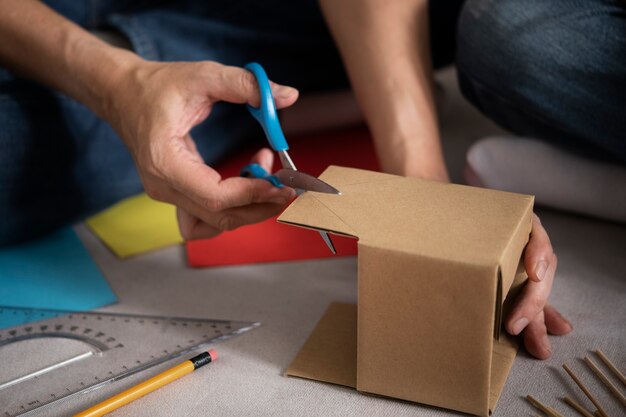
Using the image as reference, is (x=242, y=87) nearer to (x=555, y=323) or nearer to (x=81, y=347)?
(x=81, y=347)

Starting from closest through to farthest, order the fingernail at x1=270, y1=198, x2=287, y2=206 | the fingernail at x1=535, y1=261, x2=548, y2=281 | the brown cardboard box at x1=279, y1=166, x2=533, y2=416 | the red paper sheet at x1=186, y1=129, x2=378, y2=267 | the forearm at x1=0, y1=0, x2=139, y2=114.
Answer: the brown cardboard box at x1=279, y1=166, x2=533, y2=416, the fingernail at x1=535, y1=261, x2=548, y2=281, the fingernail at x1=270, y1=198, x2=287, y2=206, the forearm at x1=0, y1=0, x2=139, y2=114, the red paper sheet at x1=186, y1=129, x2=378, y2=267

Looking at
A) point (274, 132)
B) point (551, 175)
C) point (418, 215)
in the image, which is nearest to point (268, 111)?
point (274, 132)

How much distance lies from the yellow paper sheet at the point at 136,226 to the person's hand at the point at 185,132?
266 millimetres

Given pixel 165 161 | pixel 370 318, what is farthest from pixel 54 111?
pixel 370 318

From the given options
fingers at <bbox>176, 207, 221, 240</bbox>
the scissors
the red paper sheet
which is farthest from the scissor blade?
the red paper sheet

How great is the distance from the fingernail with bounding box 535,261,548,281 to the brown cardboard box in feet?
0.12

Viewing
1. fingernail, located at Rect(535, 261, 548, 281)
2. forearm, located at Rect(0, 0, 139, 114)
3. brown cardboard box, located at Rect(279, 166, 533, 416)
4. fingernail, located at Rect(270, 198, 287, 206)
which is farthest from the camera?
forearm, located at Rect(0, 0, 139, 114)

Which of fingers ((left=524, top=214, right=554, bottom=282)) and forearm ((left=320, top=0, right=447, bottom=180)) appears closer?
fingers ((left=524, top=214, right=554, bottom=282))

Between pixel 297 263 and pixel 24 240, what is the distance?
511mm

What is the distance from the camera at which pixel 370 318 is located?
0.80 metres

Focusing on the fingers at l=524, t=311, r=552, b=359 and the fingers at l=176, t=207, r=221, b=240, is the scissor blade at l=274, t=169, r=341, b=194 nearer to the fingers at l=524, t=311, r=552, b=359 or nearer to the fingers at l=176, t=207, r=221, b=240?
the fingers at l=176, t=207, r=221, b=240

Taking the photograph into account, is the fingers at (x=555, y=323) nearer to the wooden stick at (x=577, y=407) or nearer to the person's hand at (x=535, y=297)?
the person's hand at (x=535, y=297)

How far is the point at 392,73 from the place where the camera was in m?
1.17

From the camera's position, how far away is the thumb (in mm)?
912
